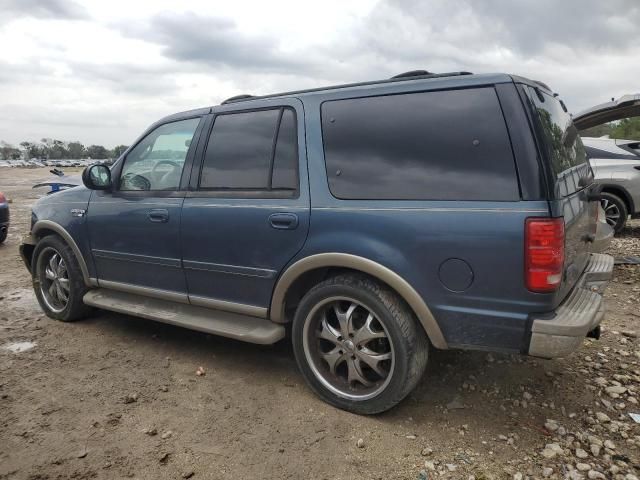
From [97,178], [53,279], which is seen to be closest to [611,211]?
[97,178]

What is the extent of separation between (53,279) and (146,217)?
1573mm

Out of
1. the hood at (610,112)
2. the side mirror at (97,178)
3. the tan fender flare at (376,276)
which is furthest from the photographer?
the hood at (610,112)

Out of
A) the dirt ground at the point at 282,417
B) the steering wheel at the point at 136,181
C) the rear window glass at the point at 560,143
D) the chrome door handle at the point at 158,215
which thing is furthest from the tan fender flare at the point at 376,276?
the steering wheel at the point at 136,181

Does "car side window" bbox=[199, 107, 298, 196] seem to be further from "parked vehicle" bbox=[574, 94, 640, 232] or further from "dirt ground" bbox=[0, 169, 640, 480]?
"parked vehicle" bbox=[574, 94, 640, 232]

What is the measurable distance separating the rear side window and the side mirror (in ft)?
6.91

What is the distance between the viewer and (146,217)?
3.65 meters

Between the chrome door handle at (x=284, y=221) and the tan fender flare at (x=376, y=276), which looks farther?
the chrome door handle at (x=284, y=221)

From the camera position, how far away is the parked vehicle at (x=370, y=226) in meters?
2.33

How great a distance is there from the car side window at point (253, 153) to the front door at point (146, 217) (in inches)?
10.2

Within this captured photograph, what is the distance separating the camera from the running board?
10.3 feet

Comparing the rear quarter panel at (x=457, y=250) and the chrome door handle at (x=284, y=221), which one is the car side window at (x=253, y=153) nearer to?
the chrome door handle at (x=284, y=221)

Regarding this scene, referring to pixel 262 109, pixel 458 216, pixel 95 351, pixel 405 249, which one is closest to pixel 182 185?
pixel 262 109

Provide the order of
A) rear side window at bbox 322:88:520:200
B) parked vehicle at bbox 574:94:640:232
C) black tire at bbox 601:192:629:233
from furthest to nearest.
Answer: black tire at bbox 601:192:629:233, parked vehicle at bbox 574:94:640:232, rear side window at bbox 322:88:520:200

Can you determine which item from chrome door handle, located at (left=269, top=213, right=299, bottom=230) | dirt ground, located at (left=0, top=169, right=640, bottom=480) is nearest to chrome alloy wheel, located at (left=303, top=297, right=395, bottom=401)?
dirt ground, located at (left=0, top=169, right=640, bottom=480)
